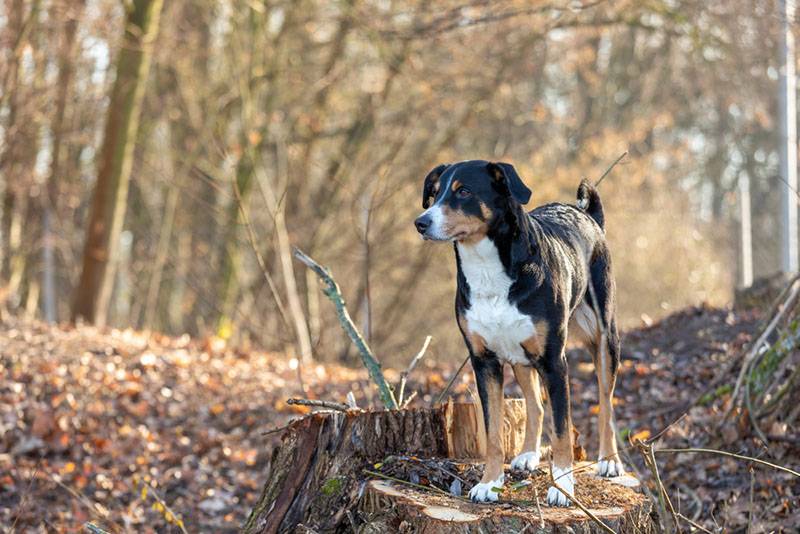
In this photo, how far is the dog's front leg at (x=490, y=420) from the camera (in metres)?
4.29

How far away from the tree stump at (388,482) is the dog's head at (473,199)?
1116 mm

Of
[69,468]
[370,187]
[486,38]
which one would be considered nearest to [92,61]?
[370,187]

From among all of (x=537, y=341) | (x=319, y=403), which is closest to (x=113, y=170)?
(x=319, y=403)

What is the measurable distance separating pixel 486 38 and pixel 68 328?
30.5 feet

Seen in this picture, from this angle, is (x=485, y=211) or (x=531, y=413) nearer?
(x=485, y=211)

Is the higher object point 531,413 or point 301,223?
point 301,223

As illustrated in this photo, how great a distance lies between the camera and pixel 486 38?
17.2 metres

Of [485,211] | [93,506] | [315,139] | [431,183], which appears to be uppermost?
[315,139]

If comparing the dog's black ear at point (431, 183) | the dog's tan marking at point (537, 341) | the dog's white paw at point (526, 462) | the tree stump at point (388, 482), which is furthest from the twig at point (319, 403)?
the dog's black ear at point (431, 183)

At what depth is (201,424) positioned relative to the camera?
30.1 ft

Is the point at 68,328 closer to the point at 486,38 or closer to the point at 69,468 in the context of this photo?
the point at 69,468

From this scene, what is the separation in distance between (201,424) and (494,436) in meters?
5.42

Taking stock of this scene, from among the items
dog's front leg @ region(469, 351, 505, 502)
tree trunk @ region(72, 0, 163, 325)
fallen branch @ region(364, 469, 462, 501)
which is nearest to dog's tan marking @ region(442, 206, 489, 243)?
dog's front leg @ region(469, 351, 505, 502)

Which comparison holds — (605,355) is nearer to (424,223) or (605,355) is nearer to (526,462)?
(526,462)
